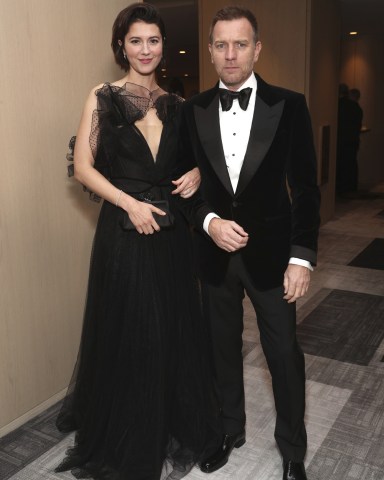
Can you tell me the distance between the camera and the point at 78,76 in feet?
8.71

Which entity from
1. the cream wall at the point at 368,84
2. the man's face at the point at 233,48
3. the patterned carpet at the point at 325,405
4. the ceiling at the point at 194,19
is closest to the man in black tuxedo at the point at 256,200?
the man's face at the point at 233,48

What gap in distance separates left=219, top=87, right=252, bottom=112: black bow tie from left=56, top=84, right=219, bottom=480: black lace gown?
1.04ft

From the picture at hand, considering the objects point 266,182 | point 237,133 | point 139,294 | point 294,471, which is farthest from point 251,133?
point 294,471

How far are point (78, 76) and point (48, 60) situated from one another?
7.6 inches

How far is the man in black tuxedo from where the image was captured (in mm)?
1796

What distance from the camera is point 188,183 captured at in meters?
2.03

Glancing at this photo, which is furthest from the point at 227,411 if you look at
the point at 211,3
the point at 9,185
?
the point at 211,3

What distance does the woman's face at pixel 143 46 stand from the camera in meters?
1.99

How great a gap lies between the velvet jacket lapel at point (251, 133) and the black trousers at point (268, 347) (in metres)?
0.32

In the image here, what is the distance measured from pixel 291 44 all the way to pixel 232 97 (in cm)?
412

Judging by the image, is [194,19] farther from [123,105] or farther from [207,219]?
[207,219]

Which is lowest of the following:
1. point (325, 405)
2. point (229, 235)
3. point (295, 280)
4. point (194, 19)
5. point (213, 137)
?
point (325, 405)

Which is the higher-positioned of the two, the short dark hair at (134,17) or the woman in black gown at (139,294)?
the short dark hair at (134,17)

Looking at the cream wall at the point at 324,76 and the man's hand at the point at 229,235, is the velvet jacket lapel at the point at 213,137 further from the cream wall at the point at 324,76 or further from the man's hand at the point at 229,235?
the cream wall at the point at 324,76
